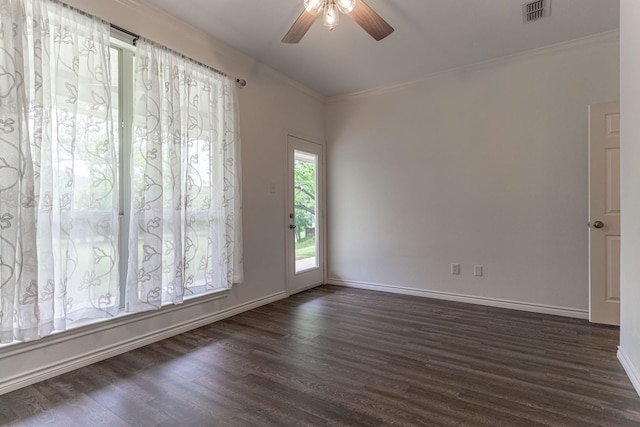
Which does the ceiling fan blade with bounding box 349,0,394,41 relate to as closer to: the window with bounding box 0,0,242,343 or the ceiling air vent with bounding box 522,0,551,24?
the ceiling air vent with bounding box 522,0,551,24

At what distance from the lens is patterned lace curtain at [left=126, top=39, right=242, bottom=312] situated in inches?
102

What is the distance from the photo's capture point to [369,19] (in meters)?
2.23

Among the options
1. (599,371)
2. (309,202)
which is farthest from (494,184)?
(309,202)

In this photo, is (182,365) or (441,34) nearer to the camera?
(182,365)

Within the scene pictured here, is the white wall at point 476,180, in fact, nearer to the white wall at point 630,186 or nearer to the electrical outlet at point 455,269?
the electrical outlet at point 455,269

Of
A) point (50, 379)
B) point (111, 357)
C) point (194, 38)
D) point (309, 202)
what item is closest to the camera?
point (50, 379)

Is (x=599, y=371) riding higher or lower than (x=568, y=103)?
lower

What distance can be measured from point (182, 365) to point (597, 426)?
2498 millimetres

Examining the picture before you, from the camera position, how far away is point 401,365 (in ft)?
7.61

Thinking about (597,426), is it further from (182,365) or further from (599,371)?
(182,365)

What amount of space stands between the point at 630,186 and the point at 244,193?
10.5 ft

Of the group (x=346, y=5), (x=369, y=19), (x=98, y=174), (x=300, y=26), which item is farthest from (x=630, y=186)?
(x=98, y=174)

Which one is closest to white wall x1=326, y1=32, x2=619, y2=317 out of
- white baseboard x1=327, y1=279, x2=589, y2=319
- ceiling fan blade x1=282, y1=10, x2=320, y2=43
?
white baseboard x1=327, y1=279, x2=589, y2=319

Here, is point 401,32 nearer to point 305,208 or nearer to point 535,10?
point 535,10
